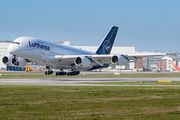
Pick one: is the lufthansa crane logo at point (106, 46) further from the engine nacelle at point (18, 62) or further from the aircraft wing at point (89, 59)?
the engine nacelle at point (18, 62)

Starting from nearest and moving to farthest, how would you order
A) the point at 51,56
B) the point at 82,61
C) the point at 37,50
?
the point at 37,50
the point at 82,61
the point at 51,56

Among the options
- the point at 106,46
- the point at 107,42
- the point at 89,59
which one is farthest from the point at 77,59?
the point at 107,42

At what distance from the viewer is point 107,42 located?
63.3 meters

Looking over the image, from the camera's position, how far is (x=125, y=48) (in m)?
164

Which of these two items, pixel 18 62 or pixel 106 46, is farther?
pixel 106 46

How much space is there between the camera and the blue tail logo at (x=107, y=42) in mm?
62641

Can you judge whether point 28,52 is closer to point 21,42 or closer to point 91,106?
point 21,42

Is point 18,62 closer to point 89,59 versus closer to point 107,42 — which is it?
point 89,59

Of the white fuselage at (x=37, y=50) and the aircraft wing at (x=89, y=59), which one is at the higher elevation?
the white fuselage at (x=37, y=50)

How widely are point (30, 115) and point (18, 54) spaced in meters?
33.3

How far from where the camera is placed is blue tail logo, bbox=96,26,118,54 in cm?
6264

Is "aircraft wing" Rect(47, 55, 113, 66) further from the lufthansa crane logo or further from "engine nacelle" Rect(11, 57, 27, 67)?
the lufthansa crane logo

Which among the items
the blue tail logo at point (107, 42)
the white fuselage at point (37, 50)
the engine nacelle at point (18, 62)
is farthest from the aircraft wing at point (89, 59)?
the blue tail logo at point (107, 42)

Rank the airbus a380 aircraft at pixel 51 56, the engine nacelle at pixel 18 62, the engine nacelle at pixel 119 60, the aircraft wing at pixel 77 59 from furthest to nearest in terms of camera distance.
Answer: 1. the engine nacelle at pixel 18 62
2. the aircraft wing at pixel 77 59
3. the engine nacelle at pixel 119 60
4. the airbus a380 aircraft at pixel 51 56
